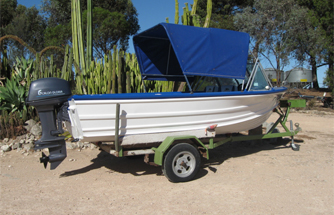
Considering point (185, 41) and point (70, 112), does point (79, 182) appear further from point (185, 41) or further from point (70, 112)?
point (185, 41)

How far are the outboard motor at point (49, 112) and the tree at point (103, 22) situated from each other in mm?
20258

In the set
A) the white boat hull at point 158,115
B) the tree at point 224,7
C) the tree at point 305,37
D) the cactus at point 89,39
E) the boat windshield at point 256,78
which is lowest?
the white boat hull at point 158,115

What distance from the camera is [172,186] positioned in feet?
15.4

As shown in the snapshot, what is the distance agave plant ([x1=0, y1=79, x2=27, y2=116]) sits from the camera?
26.3ft

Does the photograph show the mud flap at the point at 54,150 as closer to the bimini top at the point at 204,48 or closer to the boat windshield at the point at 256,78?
the bimini top at the point at 204,48

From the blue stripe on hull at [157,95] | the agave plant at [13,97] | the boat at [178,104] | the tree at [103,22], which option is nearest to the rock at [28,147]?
the agave plant at [13,97]

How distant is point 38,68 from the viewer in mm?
8719

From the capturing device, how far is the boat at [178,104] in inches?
171

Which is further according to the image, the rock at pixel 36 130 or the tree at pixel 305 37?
the tree at pixel 305 37

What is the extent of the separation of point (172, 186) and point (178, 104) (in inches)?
54.6

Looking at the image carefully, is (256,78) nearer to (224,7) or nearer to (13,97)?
(13,97)

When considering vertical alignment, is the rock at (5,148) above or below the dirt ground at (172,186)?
above

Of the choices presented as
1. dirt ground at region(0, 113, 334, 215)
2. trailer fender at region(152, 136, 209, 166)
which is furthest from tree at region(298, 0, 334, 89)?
trailer fender at region(152, 136, 209, 166)

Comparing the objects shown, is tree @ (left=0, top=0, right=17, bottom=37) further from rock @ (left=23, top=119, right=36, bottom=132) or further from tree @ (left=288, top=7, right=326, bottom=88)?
→ tree @ (left=288, top=7, right=326, bottom=88)
